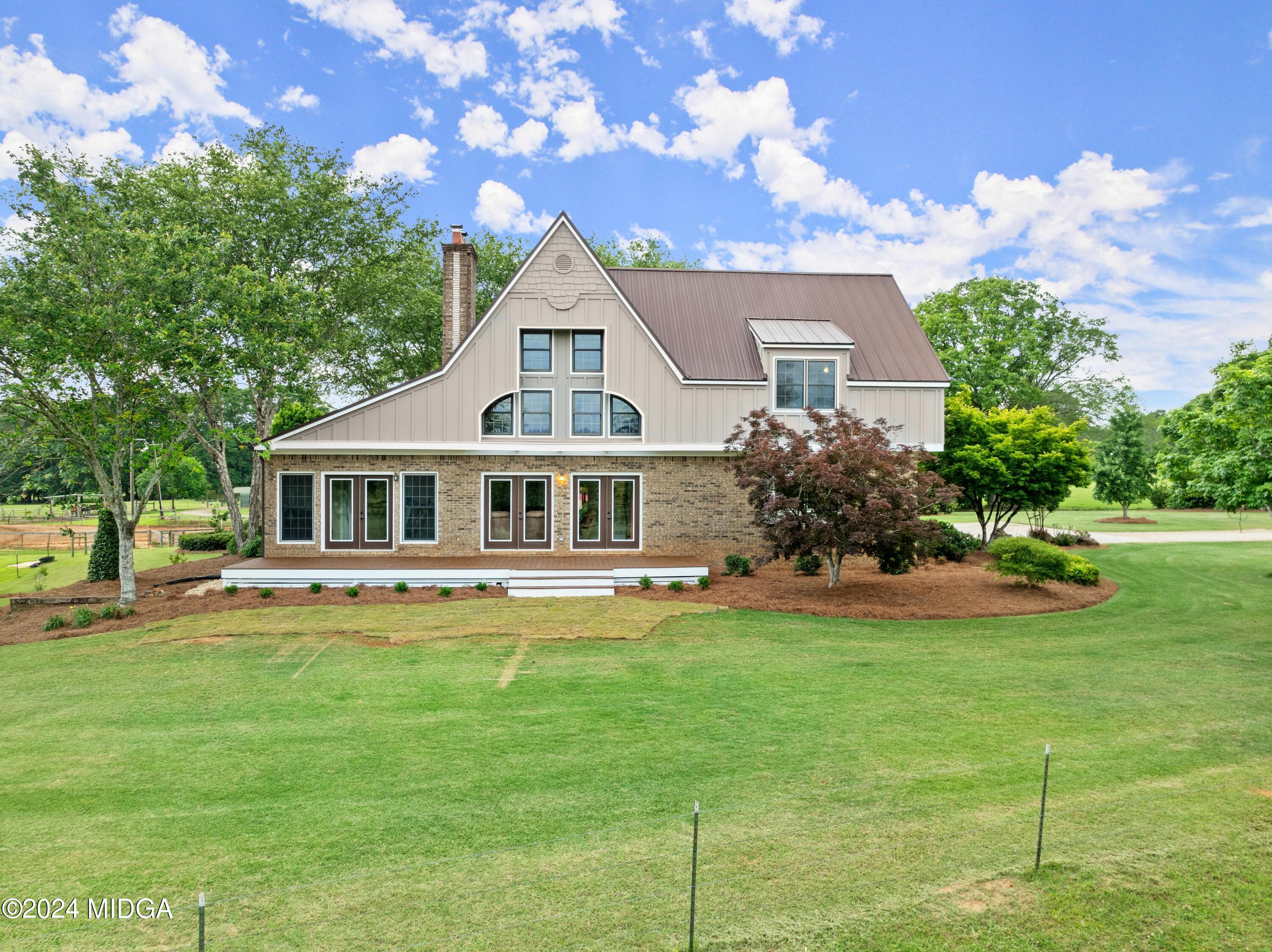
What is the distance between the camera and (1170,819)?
6.11 m

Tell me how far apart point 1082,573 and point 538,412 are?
14.1 meters

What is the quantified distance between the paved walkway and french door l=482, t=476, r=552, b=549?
18.8 m

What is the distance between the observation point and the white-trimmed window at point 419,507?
18.6 m

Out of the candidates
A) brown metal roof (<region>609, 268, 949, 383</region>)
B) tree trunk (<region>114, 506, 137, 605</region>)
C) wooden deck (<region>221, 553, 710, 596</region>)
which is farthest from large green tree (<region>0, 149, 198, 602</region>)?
brown metal roof (<region>609, 268, 949, 383</region>)

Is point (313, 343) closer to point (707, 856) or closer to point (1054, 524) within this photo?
point (707, 856)

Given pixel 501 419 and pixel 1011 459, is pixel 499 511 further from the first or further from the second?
pixel 1011 459

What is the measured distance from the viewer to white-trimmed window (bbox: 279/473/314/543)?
18406 millimetres

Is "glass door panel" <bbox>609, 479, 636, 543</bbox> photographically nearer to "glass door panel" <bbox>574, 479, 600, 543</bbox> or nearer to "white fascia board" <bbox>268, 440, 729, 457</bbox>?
"glass door panel" <bbox>574, 479, 600, 543</bbox>

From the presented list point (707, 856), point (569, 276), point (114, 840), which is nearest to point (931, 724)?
point (707, 856)

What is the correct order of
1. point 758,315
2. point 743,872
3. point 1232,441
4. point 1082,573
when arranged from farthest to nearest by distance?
point 758,315, point 1232,441, point 1082,573, point 743,872

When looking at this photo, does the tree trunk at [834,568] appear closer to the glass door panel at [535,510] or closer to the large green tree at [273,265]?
the glass door panel at [535,510]

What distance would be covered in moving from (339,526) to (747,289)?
14.1 meters

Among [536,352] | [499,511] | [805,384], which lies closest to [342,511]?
[499,511]

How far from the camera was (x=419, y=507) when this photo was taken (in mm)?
18594
